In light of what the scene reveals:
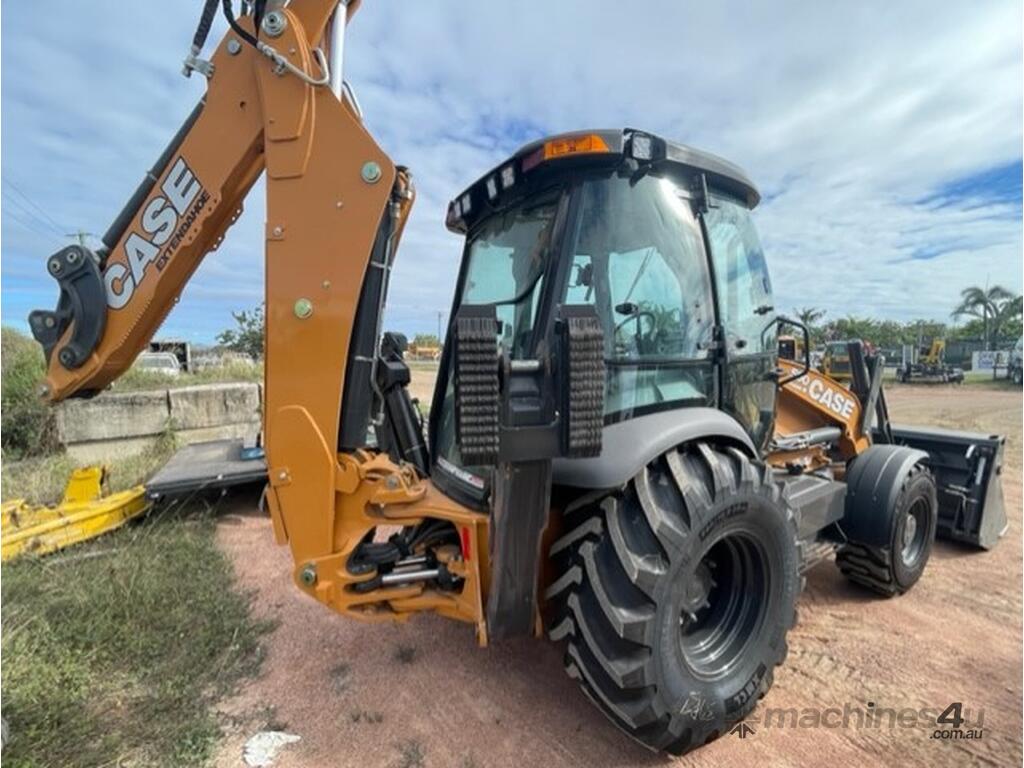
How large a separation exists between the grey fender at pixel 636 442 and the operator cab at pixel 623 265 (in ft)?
0.39

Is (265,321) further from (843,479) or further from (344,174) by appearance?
(843,479)

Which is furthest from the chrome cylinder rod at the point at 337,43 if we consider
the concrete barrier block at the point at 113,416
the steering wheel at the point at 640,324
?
the concrete barrier block at the point at 113,416

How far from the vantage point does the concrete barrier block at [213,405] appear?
7.48m

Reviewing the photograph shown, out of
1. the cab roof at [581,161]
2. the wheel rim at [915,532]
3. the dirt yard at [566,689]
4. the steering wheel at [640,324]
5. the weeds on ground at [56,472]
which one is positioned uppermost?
the cab roof at [581,161]

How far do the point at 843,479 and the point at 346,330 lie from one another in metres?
3.64

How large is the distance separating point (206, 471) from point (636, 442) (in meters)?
4.51

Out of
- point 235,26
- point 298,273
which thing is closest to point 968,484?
point 298,273

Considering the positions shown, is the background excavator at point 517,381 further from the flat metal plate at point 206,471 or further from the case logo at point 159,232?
the flat metal plate at point 206,471

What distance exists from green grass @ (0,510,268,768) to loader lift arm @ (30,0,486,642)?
96 cm

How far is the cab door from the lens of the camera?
2.76 metres

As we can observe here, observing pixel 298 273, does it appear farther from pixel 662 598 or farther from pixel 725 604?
pixel 725 604

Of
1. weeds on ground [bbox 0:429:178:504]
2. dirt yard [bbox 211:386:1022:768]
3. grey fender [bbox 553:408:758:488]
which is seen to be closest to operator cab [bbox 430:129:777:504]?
grey fender [bbox 553:408:758:488]

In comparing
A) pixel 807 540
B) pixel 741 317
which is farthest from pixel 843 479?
pixel 741 317

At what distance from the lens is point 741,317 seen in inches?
117
